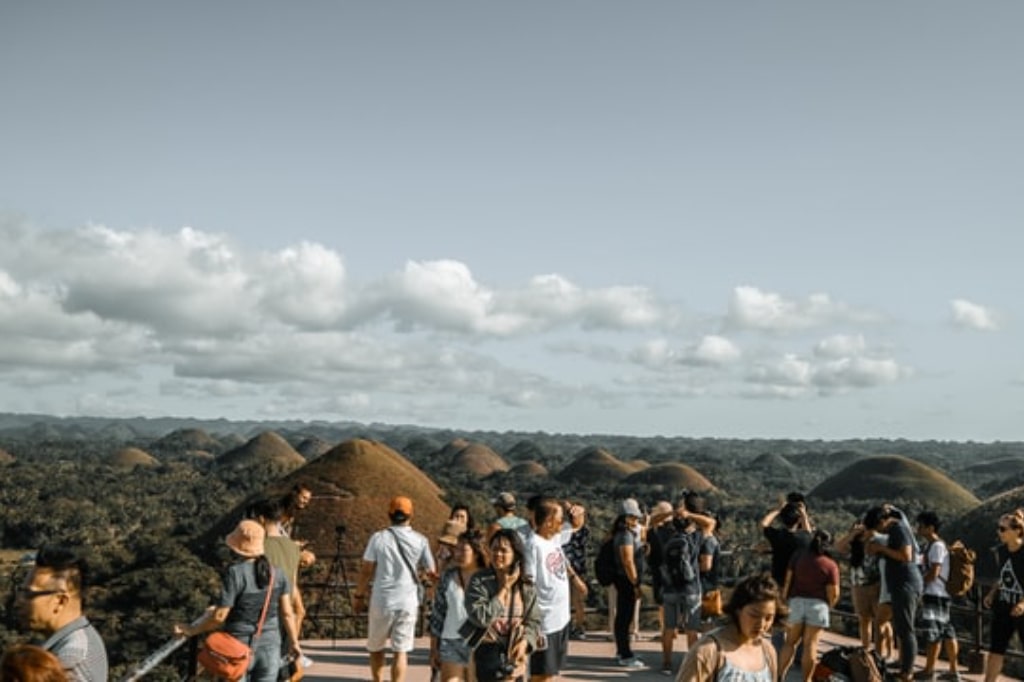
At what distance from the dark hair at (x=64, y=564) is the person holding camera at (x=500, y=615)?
2.14 meters

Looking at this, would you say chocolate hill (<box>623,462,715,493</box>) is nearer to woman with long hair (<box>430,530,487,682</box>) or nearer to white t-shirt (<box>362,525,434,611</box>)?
white t-shirt (<box>362,525,434,611</box>)

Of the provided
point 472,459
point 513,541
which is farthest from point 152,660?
point 472,459

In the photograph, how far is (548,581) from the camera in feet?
19.1

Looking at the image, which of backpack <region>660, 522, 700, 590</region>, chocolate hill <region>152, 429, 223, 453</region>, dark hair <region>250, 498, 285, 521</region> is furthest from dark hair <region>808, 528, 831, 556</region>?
chocolate hill <region>152, 429, 223, 453</region>

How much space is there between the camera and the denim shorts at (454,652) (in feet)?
17.7

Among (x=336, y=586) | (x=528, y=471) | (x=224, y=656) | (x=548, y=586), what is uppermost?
(x=548, y=586)

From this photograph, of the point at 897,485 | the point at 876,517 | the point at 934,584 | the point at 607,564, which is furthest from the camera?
the point at 897,485

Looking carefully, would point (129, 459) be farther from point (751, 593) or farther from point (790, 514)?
point (751, 593)

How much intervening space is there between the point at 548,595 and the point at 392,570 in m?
1.37

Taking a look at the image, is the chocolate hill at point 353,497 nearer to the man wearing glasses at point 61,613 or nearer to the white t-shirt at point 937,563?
the white t-shirt at point 937,563

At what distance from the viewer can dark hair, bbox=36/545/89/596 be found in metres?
3.55

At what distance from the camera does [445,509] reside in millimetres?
44281

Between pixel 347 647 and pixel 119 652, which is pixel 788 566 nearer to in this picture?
pixel 347 647

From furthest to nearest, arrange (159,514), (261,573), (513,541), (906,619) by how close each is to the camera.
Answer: (159,514) → (906,619) → (261,573) → (513,541)
